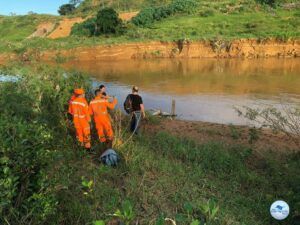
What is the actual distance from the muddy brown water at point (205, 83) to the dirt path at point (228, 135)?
2.60 metres

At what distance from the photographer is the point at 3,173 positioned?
448 centimetres

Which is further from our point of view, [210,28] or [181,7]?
[181,7]

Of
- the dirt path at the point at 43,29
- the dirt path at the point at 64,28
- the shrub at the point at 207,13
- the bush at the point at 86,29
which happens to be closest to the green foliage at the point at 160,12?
the shrub at the point at 207,13

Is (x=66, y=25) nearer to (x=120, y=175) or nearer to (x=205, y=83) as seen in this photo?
(x=205, y=83)

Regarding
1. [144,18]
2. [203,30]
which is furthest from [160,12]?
[203,30]

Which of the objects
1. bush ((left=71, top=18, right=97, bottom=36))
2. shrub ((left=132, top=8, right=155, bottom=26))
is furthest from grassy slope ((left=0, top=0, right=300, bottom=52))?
bush ((left=71, top=18, right=97, bottom=36))

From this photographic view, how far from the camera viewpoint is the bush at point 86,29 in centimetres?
5184

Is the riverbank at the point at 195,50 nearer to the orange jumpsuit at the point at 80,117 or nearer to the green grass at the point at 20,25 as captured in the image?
the green grass at the point at 20,25

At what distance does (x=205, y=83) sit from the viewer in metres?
26.6

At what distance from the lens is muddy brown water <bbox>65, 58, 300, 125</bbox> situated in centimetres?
1875

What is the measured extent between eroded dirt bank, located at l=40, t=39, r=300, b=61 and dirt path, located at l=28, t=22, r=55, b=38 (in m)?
17.7

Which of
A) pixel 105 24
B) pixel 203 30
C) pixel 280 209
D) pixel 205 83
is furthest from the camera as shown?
pixel 105 24

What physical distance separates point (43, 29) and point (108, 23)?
48.6 feet

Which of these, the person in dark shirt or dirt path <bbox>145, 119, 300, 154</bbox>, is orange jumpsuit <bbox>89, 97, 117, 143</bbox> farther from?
dirt path <bbox>145, 119, 300, 154</bbox>
